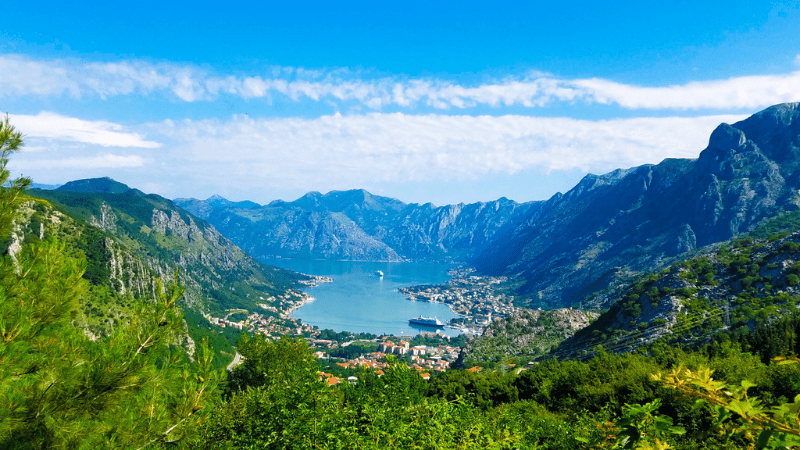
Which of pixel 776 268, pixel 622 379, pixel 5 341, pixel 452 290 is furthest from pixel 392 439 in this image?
pixel 452 290

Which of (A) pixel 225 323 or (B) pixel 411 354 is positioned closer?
(B) pixel 411 354

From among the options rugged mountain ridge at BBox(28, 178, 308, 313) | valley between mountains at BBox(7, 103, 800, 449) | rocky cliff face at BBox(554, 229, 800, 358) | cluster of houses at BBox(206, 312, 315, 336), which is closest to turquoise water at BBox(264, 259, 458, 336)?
cluster of houses at BBox(206, 312, 315, 336)

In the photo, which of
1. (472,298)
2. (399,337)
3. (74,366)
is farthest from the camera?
(472,298)

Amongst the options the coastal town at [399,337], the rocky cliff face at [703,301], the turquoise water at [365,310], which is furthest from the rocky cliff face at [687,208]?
the rocky cliff face at [703,301]

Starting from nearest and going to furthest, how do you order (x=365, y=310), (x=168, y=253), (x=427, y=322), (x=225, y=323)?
(x=225, y=323) < (x=427, y=322) < (x=365, y=310) < (x=168, y=253)

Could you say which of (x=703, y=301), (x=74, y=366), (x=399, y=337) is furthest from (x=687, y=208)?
(x=74, y=366)

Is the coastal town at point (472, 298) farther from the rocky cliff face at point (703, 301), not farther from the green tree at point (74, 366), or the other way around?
the green tree at point (74, 366)

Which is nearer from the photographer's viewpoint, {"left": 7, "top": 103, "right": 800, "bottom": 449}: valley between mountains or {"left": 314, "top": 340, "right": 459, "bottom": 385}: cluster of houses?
{"left": 7, "top": 103, "right": 800, "bottom": 449}: valley between mountains

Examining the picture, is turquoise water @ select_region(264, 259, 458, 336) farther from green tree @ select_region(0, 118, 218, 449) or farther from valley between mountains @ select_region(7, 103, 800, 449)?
green tree @ select_region(0, 118, 218, 449)

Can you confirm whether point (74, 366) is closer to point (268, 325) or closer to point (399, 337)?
point (399, 337)
